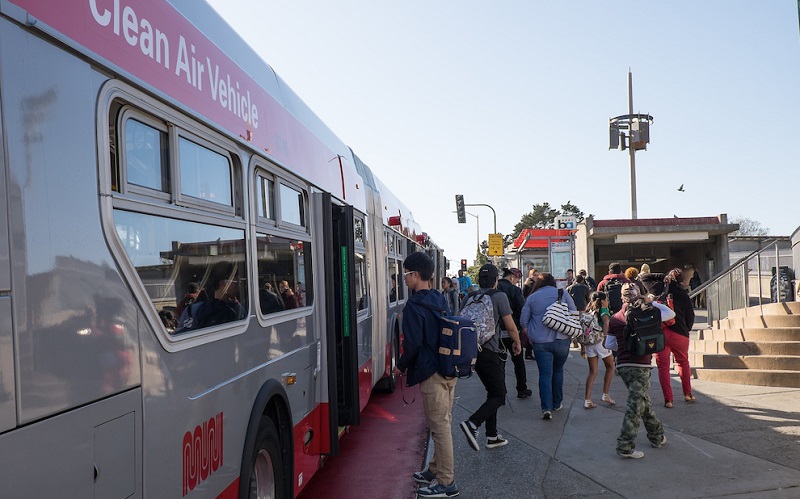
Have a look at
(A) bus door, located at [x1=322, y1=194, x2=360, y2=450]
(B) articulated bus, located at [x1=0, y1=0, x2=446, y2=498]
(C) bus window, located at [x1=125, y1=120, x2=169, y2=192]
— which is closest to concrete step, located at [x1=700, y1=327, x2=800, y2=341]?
(A) bus door, located at [x1=322, y1=194, x2=360, y2=450]

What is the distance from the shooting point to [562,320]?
320 inches

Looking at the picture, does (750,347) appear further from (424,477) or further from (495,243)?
(495,243)

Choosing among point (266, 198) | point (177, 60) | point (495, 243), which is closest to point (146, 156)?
point (177, 60)

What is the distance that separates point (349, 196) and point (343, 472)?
2655 mm

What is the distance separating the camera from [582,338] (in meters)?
8.71

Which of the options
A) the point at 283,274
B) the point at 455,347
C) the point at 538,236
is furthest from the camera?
the point at 538,236

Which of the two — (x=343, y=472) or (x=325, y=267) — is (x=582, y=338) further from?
(x=325, y=267)

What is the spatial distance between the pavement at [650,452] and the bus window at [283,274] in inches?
87.2

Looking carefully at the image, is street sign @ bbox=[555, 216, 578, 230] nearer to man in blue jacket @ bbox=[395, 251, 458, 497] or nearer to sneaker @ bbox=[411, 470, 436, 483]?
sneaker @ bbox=[411, 470, 436, 483]

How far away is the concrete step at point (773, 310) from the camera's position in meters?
10.7

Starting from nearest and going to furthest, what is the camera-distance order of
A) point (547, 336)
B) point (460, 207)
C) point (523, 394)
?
point (547, 336)
point (523, 394)
point (460, 207)

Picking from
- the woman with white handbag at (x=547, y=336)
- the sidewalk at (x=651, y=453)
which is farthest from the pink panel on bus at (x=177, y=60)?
the woman with white handbag at (x=547, y=336)

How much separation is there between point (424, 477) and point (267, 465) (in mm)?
2170

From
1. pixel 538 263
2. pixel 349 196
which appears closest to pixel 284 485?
pixel 349 196
